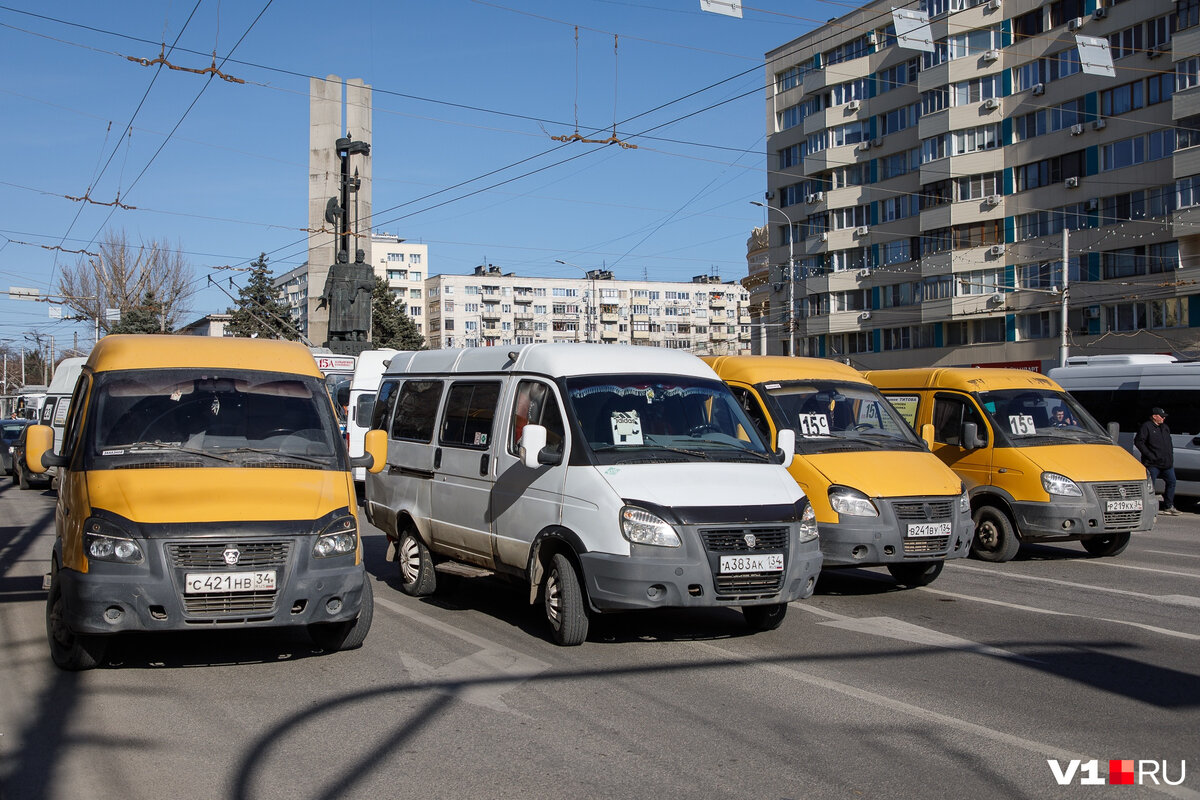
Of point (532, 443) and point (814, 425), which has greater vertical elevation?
point (814, 425)

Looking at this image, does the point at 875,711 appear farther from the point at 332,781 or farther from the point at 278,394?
the point at 278,394

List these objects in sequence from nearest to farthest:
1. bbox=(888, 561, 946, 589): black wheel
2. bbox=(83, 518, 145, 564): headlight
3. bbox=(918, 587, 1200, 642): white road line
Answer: bbox=(83, 518, 145, 564): headlight < bbox=(918, 587, 1200, 642): white road line < bbox=(888, 561, 946, 589): black wheel

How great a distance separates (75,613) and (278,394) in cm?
224

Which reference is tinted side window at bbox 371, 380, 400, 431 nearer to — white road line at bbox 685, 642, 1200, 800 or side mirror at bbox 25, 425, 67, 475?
side mirror at bbox 25, 425, 67, 475

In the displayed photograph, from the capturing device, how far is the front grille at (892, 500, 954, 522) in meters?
10.1

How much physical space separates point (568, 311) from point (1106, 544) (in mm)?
123546

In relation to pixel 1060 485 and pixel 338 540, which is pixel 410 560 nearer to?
pixel 338 540

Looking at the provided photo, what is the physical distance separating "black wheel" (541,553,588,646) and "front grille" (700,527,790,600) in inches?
38.5

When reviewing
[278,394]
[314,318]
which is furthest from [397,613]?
[314,318]

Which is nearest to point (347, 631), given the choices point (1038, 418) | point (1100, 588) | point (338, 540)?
point (338, 540)

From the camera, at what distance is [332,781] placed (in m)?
5.16

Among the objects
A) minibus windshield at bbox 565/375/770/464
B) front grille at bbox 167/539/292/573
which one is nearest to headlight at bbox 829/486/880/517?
minibus windshield at bbox 565/375/770/464

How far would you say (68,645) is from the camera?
7.24 m

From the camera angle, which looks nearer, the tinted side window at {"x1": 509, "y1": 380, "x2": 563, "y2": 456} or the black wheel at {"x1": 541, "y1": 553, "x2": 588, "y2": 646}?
the black wheel at {"x1": 541, "y1": 553, "x2": 588, "y2": 646}
